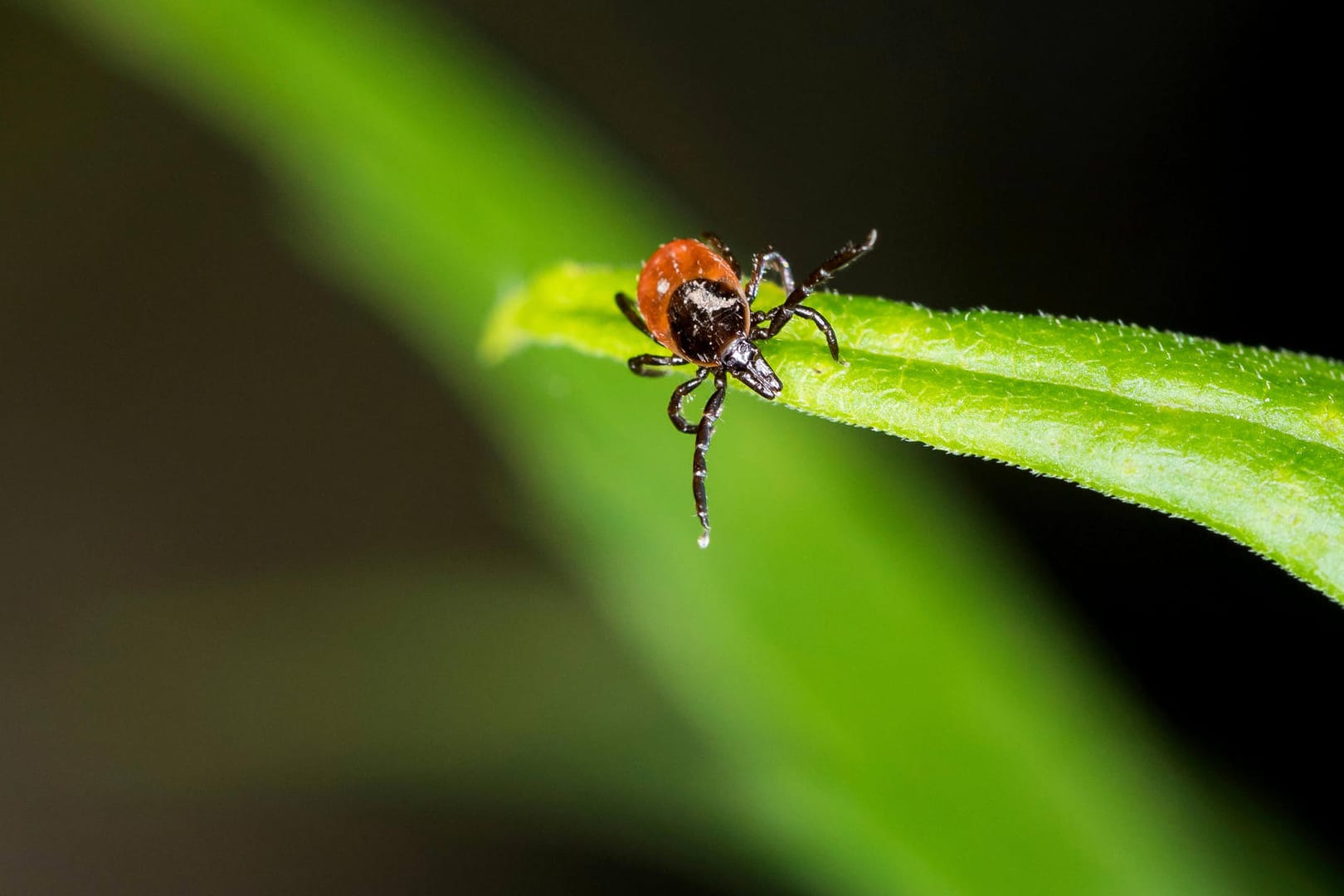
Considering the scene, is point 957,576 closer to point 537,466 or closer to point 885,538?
point 885,538

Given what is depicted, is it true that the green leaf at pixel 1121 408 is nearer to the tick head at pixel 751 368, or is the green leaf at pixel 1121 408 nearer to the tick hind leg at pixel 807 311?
the tick hind leg at pixel 807 311

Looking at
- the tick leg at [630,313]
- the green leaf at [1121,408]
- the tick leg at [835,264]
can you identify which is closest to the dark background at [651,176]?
the tick leg at [835,264]

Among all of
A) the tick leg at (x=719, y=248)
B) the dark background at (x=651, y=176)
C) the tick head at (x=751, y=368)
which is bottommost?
the tick head at (x=751, y=368)

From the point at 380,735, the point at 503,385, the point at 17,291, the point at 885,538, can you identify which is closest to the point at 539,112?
the point at 503,385

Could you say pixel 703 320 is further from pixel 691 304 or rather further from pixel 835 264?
pixel 835 264

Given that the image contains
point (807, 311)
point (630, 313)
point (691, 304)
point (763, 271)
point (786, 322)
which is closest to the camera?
point (807, 311)

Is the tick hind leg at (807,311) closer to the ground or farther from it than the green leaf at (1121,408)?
farther from it

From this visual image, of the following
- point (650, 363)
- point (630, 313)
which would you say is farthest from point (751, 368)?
point (650, 363)
